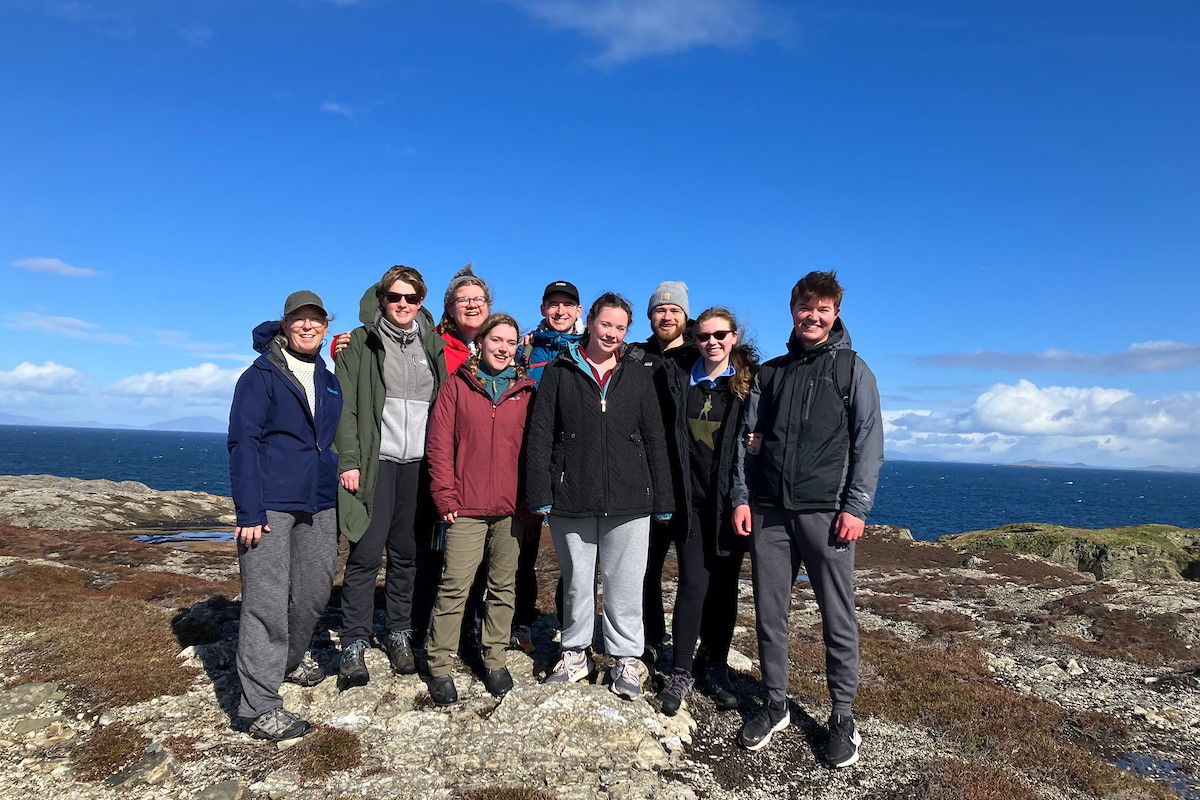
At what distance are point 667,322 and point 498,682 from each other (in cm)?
432

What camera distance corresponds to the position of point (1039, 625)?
47.9 ft

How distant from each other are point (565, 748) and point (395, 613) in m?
2.58

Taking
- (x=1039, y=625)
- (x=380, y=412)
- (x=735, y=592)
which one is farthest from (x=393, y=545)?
(x=1039, y=625)

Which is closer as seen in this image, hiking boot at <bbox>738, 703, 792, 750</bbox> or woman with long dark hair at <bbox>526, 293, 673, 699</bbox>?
hiking boot at <bbox>738, 703, 792, 750</bbox>

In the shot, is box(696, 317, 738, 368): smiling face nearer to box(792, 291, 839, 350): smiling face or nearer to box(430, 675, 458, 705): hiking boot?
box(792, 291, 839, 350): smiling face

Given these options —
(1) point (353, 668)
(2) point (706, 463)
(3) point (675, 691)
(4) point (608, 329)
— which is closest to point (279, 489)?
(1) point (353, 668)

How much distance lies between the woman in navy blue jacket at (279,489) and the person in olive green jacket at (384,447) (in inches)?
12.6

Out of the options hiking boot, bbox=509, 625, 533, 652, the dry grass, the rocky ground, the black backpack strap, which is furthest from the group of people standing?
hiking boot, bbox=509, 625, 533, 652

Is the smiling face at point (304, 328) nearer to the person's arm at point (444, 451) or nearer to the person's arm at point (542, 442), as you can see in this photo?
the person's arm at point (444, 451)

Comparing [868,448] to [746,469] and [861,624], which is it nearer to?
[746,469]

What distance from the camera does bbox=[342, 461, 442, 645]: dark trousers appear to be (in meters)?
6.73

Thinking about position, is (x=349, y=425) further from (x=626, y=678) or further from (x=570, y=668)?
(x=626, y=678)

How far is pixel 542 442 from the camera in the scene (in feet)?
21.1

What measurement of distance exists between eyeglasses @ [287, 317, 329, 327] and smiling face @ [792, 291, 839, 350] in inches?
179
